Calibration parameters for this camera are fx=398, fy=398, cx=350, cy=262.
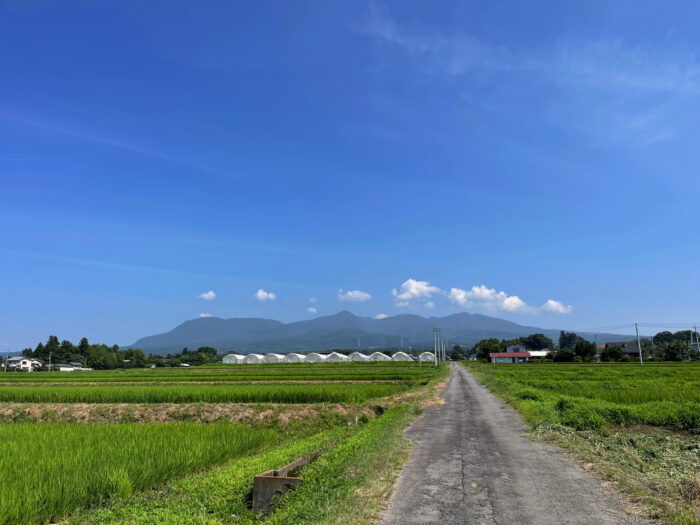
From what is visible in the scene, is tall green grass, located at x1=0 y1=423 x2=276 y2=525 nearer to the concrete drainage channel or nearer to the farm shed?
the concrete drainage channel

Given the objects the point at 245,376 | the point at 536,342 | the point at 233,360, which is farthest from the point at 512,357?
the point at 245,376

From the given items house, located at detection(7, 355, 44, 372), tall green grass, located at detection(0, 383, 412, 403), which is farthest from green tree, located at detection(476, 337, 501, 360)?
house, located at detection(7, 355, 44, 372)

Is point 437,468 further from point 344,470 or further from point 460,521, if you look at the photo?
point 460,521

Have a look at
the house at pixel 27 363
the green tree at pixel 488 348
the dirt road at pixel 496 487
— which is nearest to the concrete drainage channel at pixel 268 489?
the dirt road at pixel 496 487

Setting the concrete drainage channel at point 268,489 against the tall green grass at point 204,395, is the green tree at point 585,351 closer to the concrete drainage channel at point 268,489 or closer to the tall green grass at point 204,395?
the tall green grass at point 204,395

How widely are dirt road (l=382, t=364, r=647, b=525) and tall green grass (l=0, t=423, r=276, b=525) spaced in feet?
18.1

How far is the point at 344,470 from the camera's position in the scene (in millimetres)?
9289

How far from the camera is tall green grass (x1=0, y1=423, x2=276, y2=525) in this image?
7.54 metres

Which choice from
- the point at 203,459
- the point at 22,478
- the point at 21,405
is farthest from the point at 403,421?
the point at 21,405

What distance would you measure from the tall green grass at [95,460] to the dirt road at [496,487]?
550 cm

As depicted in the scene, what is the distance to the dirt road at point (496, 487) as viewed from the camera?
21.9ft

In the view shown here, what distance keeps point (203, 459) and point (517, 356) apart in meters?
135

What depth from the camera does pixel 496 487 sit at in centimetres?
820

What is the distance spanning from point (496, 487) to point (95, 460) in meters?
9.42
